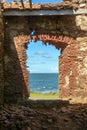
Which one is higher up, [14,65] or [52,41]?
[52,41]

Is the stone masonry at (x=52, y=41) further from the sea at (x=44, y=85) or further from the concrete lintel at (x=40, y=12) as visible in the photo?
the sea at (x=44, y=85)

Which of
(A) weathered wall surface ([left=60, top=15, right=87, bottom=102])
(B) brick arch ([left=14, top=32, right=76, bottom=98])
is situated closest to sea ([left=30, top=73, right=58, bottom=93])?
(A) weathered wall surface ([left=60, top=15, right=87, bottom=102])

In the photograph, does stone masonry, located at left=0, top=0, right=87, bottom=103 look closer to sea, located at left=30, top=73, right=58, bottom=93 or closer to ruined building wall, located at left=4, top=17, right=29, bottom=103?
ruined building wall, located at left=4, top=17, right=29, bottom=103

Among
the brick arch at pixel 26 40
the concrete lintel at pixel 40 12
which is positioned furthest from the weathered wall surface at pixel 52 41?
the concrete lintel at pixel 40 12

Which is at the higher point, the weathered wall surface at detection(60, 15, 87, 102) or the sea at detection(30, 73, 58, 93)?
the weathered wall surface at detection(60, 15, 87, 102)

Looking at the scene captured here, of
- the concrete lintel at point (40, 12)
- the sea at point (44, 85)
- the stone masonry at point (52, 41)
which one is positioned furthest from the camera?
the sea at point (44, 85)

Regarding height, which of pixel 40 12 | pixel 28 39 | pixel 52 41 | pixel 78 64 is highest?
pixel 40 12

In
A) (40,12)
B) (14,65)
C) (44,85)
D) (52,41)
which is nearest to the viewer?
(40,12)

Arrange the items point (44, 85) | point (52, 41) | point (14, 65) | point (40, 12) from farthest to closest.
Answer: point (44, 85) < point (52, 41) < point (14, 65) < point (40, 12)

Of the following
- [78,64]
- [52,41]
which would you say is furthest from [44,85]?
[78,64]

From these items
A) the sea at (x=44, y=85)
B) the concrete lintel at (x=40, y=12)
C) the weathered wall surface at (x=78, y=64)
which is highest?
the concrete lintel at (x=40, y=12)

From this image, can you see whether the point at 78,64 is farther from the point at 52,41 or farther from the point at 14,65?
the point at 14,65

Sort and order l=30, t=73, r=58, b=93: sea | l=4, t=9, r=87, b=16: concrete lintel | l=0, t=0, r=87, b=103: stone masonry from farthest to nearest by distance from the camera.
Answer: l=30, t=73, r=58, b=93: sea
l=0, t=0, r=87, b=103: stone masonry
l=4, t=9, r=87, b=16: concrete lintel

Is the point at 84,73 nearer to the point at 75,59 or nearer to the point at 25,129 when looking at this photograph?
the point at 75,59
